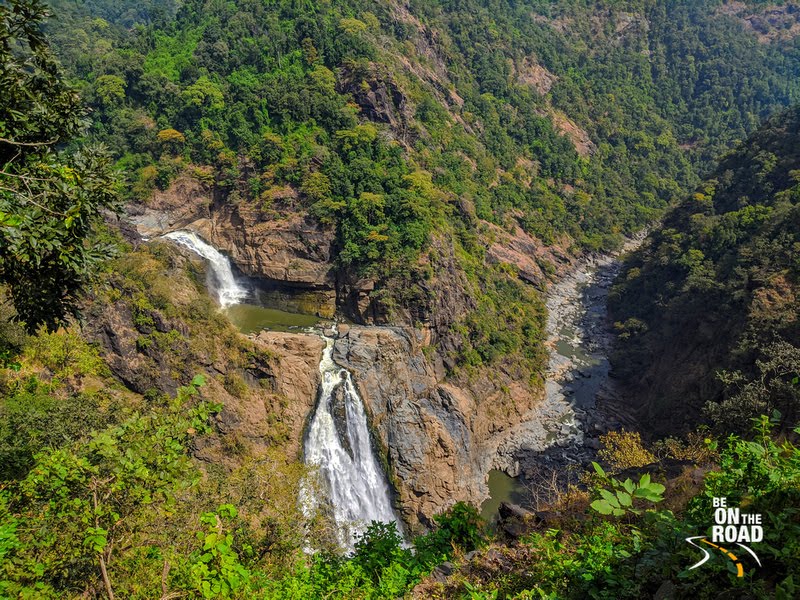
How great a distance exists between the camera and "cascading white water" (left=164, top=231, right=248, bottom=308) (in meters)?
37.1

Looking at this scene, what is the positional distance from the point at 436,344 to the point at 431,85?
134ft

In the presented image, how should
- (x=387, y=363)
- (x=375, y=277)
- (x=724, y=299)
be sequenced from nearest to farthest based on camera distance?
1. (x=387, y=363)
2. (x=724, y=299)
3. (x=375, y=277)

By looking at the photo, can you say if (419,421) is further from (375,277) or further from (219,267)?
(219,267)

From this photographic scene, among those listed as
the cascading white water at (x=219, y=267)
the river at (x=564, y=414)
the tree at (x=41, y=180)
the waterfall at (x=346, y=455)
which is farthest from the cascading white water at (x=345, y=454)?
the tree at (x=41, y=180)

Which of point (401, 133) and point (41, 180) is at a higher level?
point (401, 133)

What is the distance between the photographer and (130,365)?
77.7 ft

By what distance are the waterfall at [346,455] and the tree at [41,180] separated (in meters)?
21.2

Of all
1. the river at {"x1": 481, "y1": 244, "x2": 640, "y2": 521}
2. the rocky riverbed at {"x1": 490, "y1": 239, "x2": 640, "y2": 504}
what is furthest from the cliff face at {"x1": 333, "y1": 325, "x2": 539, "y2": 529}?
the rocky riverbed at {"x1": 490, "y1": 239, "x2": 640, "y2": 504}

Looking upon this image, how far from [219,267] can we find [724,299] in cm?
3708

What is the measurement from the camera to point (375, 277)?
35531 millimetres

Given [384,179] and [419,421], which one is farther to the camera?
[384,179]

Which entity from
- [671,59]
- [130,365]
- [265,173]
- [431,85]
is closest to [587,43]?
[671,59]
